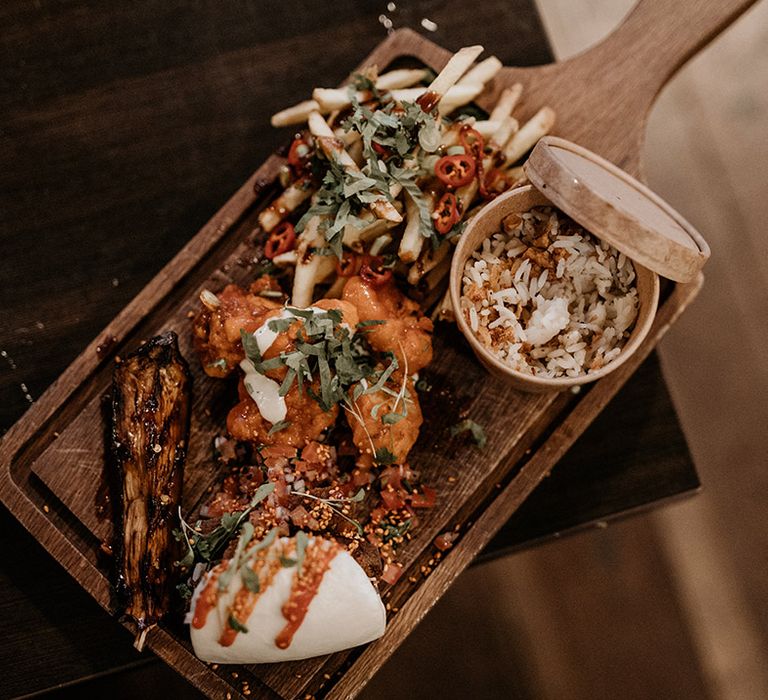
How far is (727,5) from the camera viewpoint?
333 centimetres

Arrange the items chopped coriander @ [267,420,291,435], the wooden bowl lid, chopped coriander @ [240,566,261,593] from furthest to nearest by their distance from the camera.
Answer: chopped coriander @ [267,420,291,435] → chopped coriander @ [240,566,261,593] → the wooden bowl lid

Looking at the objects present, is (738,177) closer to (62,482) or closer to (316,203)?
(316,203)

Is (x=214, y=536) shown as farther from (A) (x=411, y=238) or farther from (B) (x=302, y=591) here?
(A) (x=411, y=238)

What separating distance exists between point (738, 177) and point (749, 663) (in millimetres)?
3536

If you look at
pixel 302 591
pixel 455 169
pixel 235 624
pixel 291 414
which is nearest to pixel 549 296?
pixel 455 169

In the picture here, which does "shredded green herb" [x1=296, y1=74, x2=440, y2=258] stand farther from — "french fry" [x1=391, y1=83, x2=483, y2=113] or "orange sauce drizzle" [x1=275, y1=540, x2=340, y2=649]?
"orange sauce drizzle" [x1=275, y1=540, x2=340, y2=649]

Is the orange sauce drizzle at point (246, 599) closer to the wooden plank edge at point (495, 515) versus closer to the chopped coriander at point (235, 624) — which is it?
the chopped coriander at point (235, 624)

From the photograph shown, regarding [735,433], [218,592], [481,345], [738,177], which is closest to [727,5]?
[481,345]

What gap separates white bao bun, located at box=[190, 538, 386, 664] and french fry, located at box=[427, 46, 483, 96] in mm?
1995

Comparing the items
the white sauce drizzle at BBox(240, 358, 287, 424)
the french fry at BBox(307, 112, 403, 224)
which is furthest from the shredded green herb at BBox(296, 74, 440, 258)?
the white sauce drizzle at BBox(240, 358, 287, 424)

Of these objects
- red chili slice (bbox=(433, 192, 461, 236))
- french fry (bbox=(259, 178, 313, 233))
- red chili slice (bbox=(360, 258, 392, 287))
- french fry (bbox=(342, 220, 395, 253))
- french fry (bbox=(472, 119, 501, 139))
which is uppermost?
french fry (bbox=(259, 178, 313, 233))

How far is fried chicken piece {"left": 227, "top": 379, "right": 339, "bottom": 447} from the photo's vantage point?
3.04m

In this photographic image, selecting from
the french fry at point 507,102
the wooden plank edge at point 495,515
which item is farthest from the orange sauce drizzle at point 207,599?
the french fry at point 507,102

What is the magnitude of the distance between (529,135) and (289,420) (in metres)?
1.68
